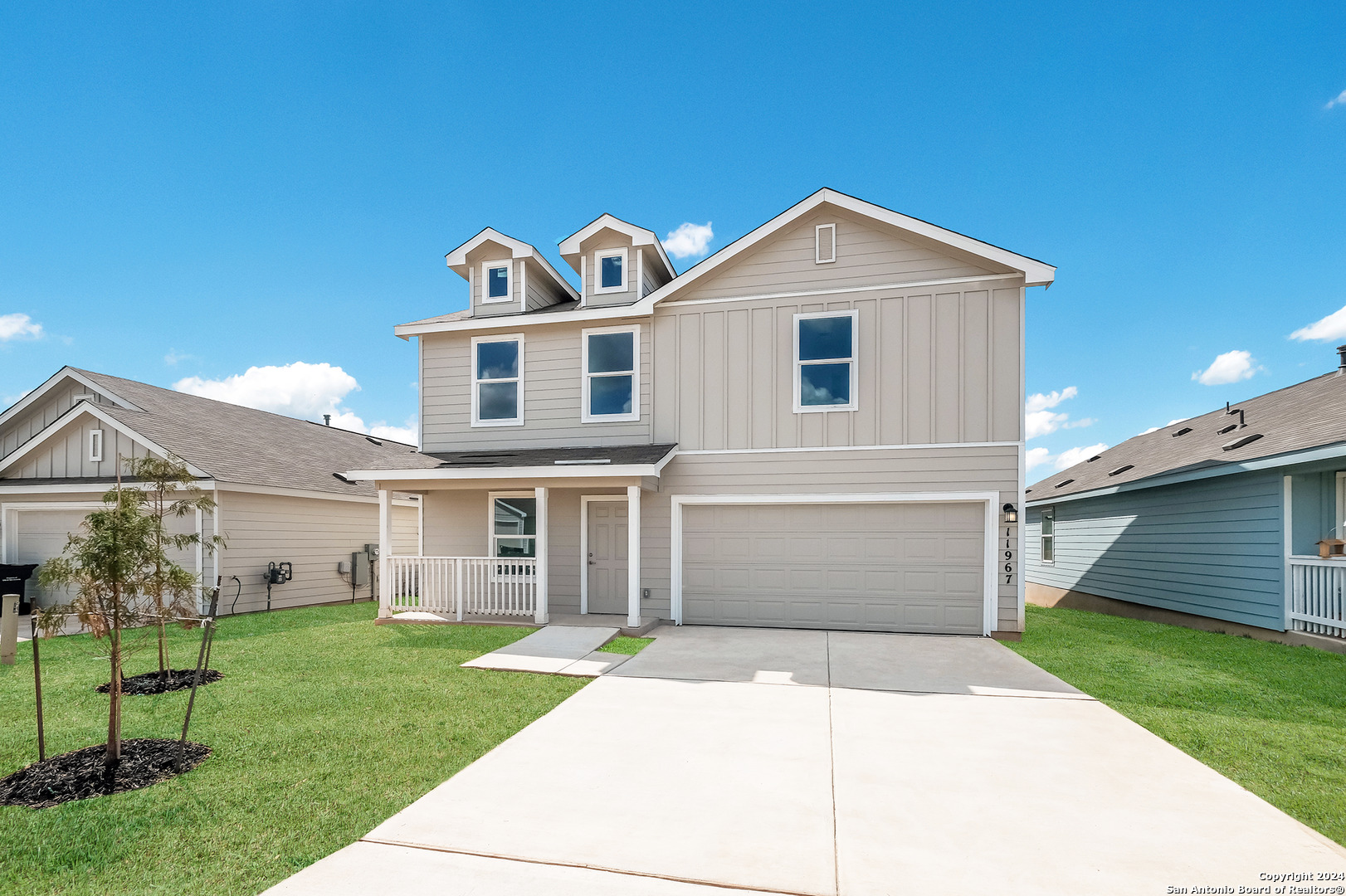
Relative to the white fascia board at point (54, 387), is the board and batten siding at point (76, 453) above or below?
below

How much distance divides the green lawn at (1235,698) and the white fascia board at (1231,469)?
8.53ft

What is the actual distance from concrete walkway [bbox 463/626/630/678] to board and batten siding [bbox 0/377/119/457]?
39.2 ft

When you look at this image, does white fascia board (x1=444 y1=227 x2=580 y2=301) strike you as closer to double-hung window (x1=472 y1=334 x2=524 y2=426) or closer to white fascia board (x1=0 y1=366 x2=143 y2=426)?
double-hung window (x1=472 y1=334 x2=524 y2=426)

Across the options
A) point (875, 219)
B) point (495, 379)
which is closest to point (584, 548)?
point (495, 379)

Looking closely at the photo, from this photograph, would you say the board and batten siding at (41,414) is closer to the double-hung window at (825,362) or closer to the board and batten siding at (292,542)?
the board and batten siding at (292,542)

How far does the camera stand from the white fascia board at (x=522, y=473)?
30.3 ft

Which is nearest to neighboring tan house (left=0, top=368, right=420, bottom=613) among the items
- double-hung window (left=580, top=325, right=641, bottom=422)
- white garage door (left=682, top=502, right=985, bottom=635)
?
double-hung window (left=580, top=325, right=641, bottom=422)

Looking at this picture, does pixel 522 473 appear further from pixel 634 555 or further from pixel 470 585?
pixel 470 585

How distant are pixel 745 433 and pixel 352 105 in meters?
10.8

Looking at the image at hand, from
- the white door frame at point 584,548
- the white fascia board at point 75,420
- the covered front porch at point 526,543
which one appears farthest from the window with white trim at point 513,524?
the white fascia board at point 75,420

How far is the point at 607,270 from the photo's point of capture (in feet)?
37.4

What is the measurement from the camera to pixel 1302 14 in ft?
29.6

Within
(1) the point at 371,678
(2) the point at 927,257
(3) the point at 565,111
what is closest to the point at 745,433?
(2) the point at 927,257

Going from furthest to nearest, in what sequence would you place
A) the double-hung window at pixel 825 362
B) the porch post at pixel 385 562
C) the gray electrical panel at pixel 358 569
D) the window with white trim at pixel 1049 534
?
1. the window with white trim at pixel 1049 534
2. the gray electrical panel at pixel 358 569
3. the porch post at pixel 385 562
4. the double-hung window at pixel 825 362
